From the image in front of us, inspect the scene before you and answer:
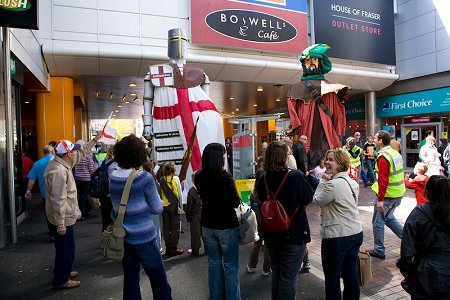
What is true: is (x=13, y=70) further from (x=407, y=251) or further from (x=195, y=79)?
(x=407, y=251)

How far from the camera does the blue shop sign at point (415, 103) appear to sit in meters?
14.5

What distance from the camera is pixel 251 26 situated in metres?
11.3

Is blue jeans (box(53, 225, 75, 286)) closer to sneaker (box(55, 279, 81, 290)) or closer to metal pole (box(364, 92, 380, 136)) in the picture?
sneaker (box(55, 279, 81, 290))

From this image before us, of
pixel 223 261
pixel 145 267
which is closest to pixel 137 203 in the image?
pixel 145 267

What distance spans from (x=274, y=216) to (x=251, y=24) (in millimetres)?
9450

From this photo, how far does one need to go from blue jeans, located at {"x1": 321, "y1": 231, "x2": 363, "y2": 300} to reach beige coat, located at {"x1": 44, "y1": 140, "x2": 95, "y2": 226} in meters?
2.81

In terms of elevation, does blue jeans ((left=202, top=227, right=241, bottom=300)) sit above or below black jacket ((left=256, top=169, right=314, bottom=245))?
below

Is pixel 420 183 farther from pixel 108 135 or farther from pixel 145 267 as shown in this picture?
pixel 108 135

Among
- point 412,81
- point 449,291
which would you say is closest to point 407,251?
point 449,291

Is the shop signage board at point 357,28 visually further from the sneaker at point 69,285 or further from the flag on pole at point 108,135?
the sneaker at point 69,285

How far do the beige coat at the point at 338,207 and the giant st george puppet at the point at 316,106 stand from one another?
36.8 inches

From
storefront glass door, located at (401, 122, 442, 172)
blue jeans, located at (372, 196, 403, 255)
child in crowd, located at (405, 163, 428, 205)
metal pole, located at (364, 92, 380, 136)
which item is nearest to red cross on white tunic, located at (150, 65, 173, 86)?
blue jeans, located at (372, 196, 403, 255)

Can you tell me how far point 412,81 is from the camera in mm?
15484

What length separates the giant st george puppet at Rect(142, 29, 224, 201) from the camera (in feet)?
14.0
